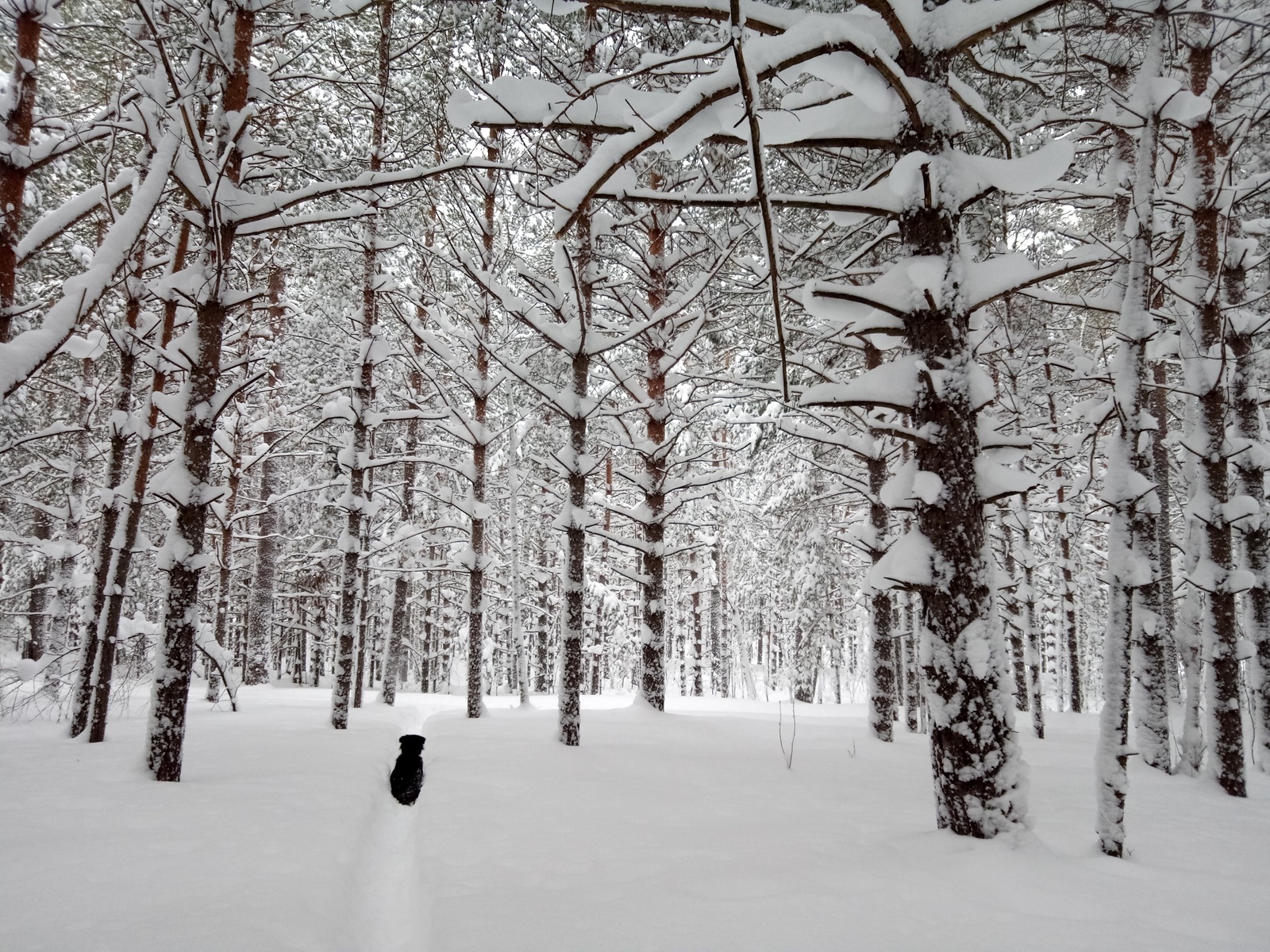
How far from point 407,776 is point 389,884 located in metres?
2.13

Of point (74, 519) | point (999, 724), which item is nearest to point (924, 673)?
point (999, 724)

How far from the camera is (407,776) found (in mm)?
5512

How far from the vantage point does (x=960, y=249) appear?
3.26m

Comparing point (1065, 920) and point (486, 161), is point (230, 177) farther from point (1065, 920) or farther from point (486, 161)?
A: point (1065, 920)

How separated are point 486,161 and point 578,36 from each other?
575cm

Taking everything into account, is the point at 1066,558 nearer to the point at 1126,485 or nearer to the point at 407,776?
the point at 1126,485

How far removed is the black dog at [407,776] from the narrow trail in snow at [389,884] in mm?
102

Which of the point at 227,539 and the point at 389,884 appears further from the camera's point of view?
the point at 227,539

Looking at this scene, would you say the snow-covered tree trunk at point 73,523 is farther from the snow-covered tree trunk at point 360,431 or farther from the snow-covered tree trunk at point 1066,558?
the snow-covered tree trunk at point 1066,558

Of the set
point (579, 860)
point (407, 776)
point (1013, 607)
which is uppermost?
point (1013, 607)

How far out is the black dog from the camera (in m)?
5.33

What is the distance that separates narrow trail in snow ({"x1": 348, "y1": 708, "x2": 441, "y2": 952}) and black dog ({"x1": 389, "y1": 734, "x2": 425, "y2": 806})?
4.0 inches

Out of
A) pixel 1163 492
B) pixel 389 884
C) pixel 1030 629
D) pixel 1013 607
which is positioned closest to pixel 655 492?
pixel 1013 607

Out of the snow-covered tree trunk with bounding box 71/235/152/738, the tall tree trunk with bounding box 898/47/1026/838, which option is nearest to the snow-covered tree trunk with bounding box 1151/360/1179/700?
the tall tree trunk with bounding box 898/47/1026/838
